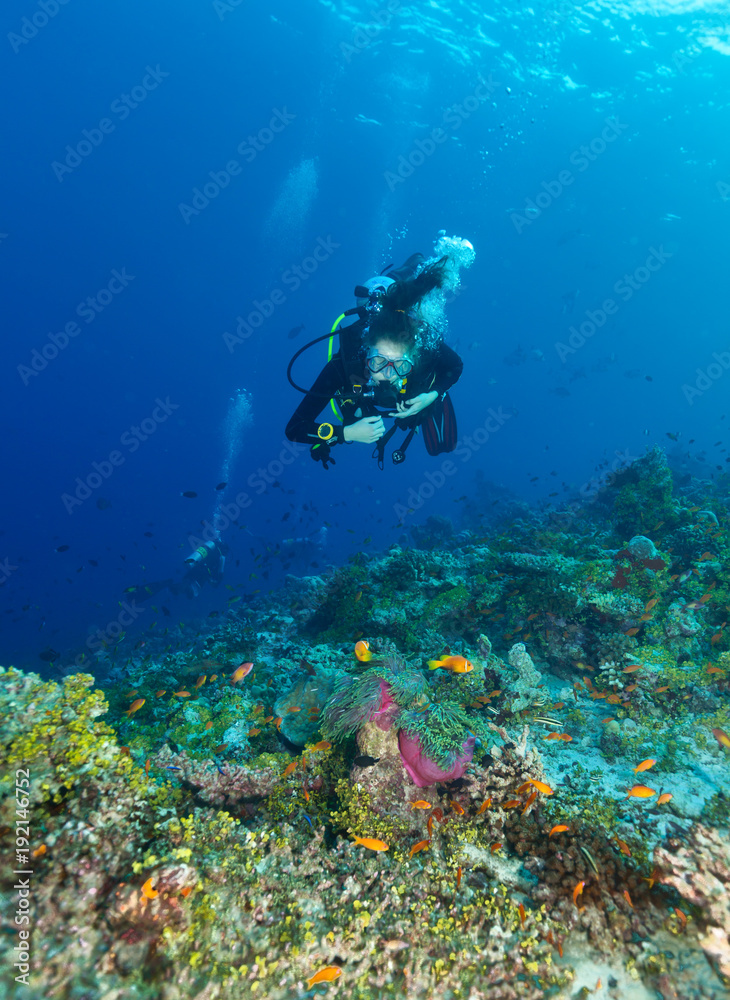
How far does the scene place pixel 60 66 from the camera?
35.6 metres

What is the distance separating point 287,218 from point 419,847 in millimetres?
65401

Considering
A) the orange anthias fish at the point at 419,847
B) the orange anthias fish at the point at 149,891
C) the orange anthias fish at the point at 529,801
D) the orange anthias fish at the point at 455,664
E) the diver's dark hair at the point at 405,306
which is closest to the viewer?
the orange anthias fish at the point at 149,891

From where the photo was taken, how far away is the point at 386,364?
504 centimetres

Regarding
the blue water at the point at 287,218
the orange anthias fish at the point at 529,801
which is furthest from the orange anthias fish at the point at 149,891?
the blue water at the point at 287,218

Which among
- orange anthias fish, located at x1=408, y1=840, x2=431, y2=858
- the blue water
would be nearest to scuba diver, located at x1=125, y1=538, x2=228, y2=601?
the blue water

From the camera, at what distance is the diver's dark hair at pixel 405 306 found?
4.76 meters

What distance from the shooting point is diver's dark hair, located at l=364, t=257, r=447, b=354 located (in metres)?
4.76

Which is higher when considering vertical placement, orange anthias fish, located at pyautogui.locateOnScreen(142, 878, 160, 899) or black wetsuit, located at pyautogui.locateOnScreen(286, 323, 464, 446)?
black wetsuit, located at pyautogui.locateOnScreen(286, 323, 464, 446)

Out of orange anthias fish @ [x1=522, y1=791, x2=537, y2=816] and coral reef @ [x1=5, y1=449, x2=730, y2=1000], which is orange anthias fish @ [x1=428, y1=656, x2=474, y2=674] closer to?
coral reef @ [x1=5, y1=449, x2=730, y2=1000]

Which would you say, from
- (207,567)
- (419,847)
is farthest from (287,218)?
(419,847)

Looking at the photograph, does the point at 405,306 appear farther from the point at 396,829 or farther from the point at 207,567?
the point at 207,567

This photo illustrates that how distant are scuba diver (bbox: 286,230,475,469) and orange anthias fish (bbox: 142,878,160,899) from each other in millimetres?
4037

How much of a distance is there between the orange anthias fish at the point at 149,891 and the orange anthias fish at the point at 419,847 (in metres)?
1.76

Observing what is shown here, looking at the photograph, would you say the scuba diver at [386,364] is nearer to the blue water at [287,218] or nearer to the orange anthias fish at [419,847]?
the orange anthias fish at [419,847]
